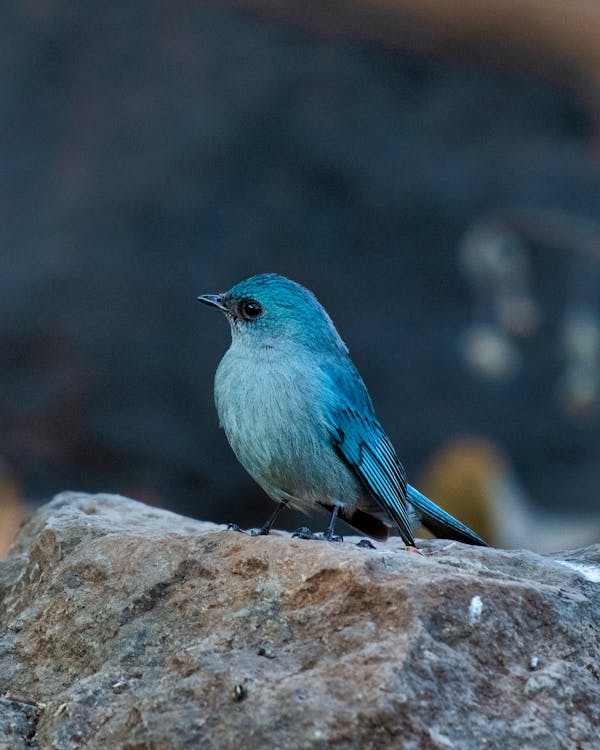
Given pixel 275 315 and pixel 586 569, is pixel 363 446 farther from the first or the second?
pixel 586 569

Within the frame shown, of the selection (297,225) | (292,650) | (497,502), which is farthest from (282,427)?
(297,225)

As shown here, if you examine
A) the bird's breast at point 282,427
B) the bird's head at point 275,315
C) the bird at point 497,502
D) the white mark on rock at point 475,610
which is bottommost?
the bird at point 497,502

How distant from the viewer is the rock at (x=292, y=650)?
Answer: 2.54 meters

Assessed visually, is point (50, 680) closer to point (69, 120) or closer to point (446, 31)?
point (69, 120)

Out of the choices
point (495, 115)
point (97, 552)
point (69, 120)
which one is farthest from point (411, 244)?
point (97, 552)

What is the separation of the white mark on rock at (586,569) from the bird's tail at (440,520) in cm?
48

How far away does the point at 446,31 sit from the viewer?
1062cm

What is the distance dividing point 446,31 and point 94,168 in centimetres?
372

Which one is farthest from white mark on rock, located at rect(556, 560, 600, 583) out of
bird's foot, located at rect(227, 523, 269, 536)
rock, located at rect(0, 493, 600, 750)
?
bird's foot, located at rect(227, 523, 269, 536)

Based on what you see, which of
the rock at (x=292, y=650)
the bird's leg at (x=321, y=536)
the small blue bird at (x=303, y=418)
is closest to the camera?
the rock at (x=292, y=650)

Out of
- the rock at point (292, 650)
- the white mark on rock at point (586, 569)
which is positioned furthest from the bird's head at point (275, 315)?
the white mark on rock at point (586, 569)

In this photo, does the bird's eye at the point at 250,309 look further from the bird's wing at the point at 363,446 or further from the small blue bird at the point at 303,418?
the bird's wing at the point at 363,446

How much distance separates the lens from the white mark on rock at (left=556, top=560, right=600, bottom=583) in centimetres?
352

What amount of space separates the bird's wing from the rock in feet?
1.62
